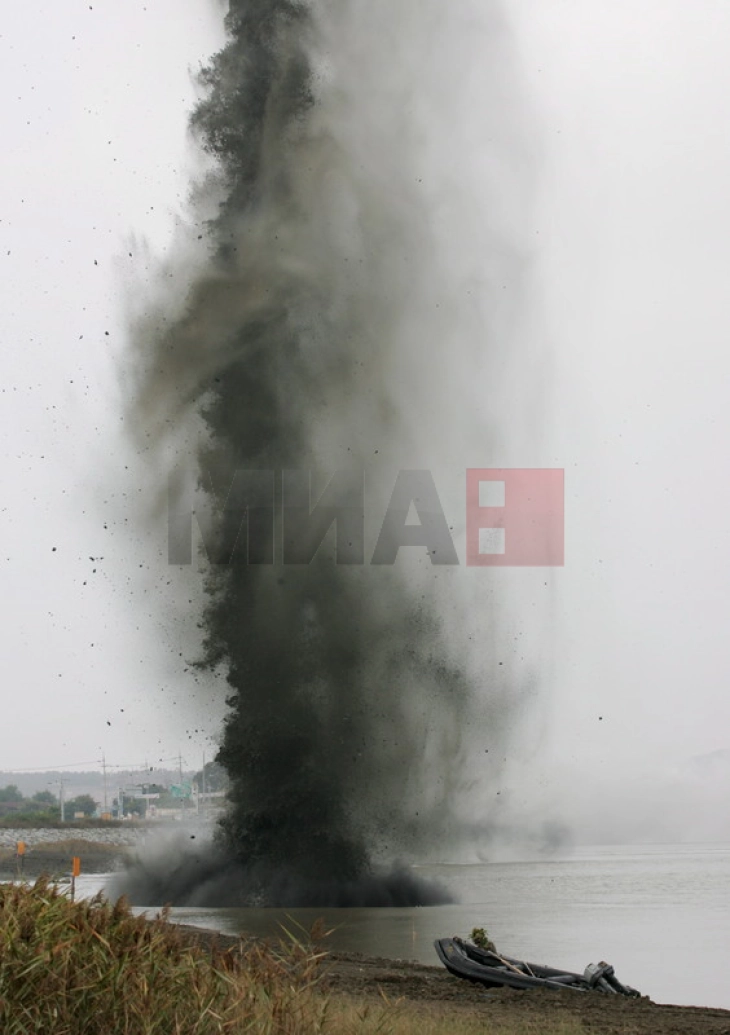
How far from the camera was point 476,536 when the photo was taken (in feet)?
142

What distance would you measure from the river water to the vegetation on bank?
13.5m

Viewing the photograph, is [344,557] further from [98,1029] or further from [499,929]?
[98,1029]

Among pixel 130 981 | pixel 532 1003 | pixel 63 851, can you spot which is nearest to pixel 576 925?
pixel 532 1003

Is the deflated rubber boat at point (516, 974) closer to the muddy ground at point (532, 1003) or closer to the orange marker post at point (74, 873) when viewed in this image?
the muddy ground at point (532, 1003)

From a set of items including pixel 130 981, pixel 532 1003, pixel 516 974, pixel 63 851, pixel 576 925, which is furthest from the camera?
pixel 63 851

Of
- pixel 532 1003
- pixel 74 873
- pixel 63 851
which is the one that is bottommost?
pixel 63 851

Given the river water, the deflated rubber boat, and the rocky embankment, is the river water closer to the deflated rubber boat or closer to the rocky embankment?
the rocky embankment

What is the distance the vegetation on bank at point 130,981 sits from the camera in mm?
9812

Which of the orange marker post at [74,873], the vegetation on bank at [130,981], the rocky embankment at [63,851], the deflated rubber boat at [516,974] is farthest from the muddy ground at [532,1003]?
the rocky embankment at [63,851]

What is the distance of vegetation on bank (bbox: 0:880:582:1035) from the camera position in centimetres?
981

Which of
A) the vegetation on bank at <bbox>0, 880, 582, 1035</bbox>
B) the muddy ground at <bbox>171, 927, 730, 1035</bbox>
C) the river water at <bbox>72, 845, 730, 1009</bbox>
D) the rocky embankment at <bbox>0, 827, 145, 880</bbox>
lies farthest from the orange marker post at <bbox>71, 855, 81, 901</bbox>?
the rocky embankment at <bbox>0, 827, 145, 880</bbox>

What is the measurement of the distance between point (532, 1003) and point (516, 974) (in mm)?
1052

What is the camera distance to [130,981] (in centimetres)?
1031

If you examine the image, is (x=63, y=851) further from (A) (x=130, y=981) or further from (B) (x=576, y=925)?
(A) (x=130, y=981)
